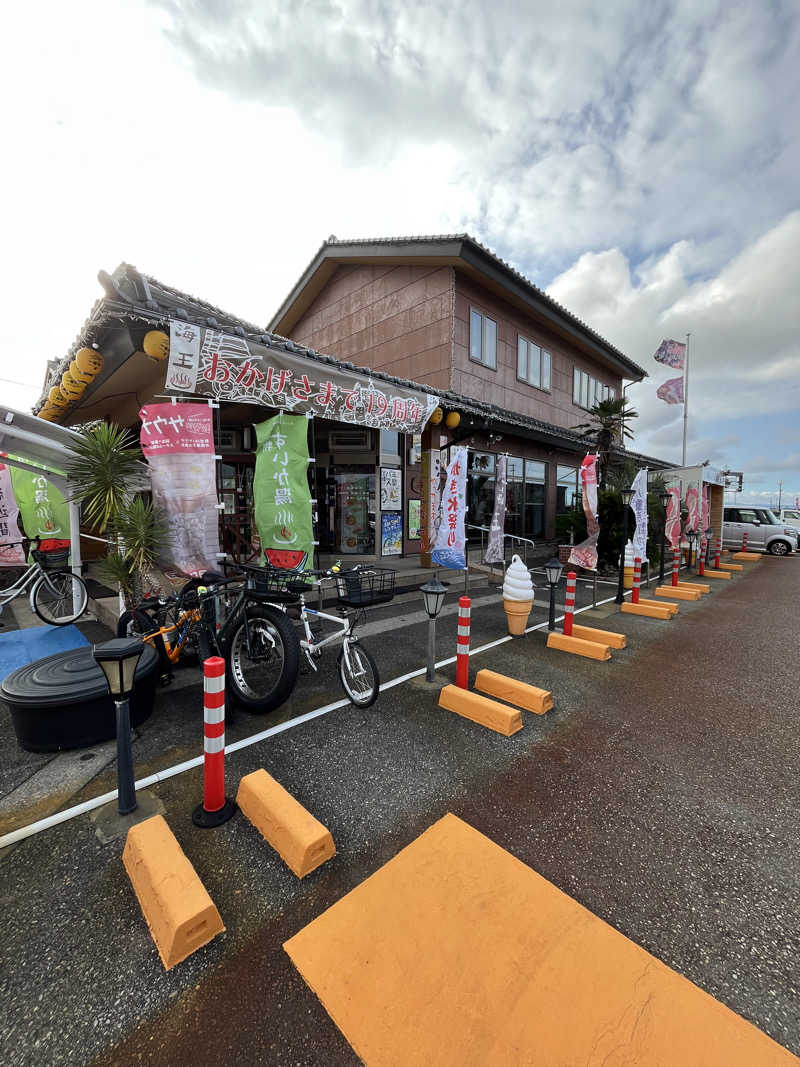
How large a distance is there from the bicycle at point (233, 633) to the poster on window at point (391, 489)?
632 cm

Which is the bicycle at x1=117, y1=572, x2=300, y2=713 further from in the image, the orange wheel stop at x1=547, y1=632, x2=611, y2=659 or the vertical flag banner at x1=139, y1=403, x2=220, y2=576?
the orange wheel stop at x1=547, y1=632, x2=611, y2=659

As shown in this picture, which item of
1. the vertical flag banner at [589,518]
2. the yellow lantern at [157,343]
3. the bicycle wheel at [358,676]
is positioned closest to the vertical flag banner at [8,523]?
the yellow lantern at [157,343]

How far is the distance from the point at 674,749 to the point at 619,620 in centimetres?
418

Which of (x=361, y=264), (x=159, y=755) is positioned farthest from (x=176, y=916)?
(x=361, y=264)

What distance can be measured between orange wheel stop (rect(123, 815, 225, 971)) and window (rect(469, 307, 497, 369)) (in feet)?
39.8

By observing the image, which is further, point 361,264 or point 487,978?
point 361,264

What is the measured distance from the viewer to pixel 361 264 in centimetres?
1339

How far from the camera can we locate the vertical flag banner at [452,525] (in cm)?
659

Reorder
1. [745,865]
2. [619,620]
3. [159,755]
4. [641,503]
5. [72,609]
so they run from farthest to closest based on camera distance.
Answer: [641,503] < [619,620] < [72,609] < [159,755] < [745,865]

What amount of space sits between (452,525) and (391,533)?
4.03 metres

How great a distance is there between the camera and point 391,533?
10570 mm

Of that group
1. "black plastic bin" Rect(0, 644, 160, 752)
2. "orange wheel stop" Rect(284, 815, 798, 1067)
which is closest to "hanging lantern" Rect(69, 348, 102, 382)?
"black plastic bin" Rect(0, 644, 160, 752)

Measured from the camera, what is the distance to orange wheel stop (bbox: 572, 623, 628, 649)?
19.0 ft

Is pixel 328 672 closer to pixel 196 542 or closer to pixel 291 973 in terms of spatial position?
pixel 196 542
